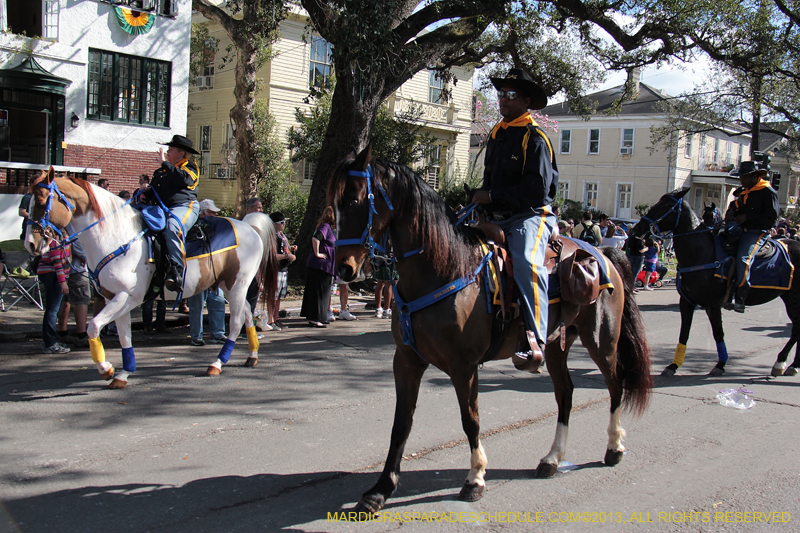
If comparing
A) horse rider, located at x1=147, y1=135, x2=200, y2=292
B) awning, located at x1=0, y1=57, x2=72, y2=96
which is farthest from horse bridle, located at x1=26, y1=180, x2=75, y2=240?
awning, located at x1=0, y1=57, x2=72, y2=96

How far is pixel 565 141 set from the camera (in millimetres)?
49312

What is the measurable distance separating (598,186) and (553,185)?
46.1 metres

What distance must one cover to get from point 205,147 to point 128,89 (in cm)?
1032

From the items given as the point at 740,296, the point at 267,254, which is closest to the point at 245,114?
the point at 267,254

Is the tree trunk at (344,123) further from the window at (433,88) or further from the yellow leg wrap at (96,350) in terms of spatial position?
the window at (433,88)

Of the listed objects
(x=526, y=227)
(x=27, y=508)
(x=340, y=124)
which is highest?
Answer: (x=340, y=124)

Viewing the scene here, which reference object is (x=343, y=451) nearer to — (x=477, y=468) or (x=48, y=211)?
(x=477, y=468)

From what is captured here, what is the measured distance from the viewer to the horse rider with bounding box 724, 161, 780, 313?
853 centimetres

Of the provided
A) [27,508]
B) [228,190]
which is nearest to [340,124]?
[27,508]

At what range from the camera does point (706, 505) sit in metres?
4.37

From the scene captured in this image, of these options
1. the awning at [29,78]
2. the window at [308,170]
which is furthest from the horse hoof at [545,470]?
the window at [308,170]

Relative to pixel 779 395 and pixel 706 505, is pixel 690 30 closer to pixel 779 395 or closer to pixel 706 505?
pixel 779 395

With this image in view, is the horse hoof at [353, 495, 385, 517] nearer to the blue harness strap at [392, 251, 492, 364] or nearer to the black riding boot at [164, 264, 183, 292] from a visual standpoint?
the blue harness strap at [392, 251, 492, 364]

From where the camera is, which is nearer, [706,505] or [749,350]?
[706,505]
